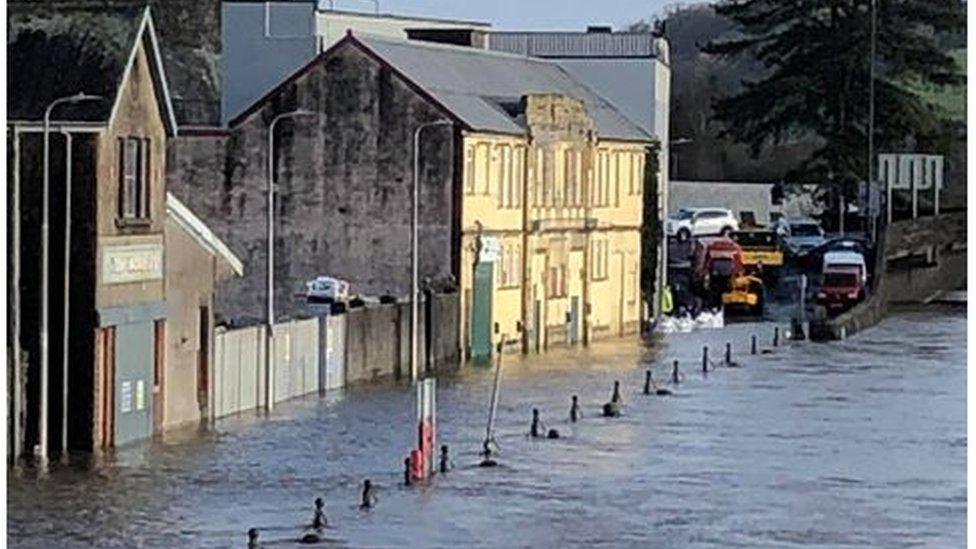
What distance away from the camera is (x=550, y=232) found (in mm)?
72750

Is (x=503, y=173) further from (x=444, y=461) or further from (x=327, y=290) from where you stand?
(x=444, y=461)

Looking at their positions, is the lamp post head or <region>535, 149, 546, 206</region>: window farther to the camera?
<region>535, 149, 546, 206</region>: window

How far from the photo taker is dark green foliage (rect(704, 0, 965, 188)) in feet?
304

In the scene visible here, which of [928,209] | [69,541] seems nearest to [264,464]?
[69,541]

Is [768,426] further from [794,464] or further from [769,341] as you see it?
→ [769,341]

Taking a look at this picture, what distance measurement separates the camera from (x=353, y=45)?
6631 centimetres

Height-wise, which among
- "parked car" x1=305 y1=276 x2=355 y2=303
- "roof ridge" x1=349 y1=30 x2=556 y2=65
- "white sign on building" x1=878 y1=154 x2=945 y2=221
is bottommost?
"parked car" x1=305 y1=276 x2=355 y2=303

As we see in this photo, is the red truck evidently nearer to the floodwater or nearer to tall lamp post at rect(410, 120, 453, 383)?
tall lamp post at rect(410, 120, 453, 383)

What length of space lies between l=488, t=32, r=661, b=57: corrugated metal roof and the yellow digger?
855cm

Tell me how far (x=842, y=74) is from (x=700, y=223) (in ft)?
53.6

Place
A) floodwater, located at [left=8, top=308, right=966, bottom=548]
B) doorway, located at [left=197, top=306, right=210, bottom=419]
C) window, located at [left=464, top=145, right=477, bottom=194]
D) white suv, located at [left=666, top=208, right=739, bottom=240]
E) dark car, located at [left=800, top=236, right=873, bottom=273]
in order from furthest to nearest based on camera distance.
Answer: white suv, located at [left=666, top=208, right=739, bottom=240], dark car, located at [left=800, top=236, right=873, bottom=273], window, located at [left=464, top=145, right=477, bottom=194], doorway, located at [left=197, top=306, right=210, bottom=419], floodwater, located at [left=8, top=308, right=966, bottom=548]

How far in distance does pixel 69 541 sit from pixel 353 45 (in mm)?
38375

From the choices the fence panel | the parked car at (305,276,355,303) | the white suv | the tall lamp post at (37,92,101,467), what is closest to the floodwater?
the fence panel

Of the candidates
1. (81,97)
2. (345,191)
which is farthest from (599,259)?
(81,97)
